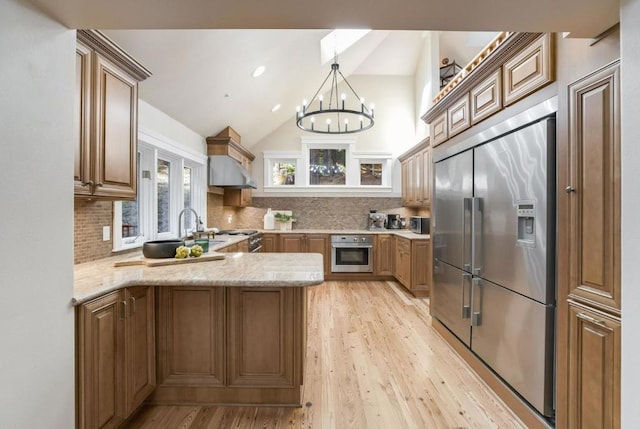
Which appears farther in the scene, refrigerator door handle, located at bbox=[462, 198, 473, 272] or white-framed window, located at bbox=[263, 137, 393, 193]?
white-framed window, located at bbox=[263, 137, 393, 193]

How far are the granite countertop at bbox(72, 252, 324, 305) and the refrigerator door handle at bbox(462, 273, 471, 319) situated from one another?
4.05ft

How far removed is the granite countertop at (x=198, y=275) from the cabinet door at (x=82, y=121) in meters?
0.53

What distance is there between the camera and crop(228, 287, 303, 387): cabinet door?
6.39 feet

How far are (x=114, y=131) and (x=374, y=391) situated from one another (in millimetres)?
2491

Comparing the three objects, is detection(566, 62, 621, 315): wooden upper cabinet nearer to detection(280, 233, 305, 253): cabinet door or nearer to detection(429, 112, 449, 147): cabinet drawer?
detection(429, 112, 449, 147): cabinet drawer

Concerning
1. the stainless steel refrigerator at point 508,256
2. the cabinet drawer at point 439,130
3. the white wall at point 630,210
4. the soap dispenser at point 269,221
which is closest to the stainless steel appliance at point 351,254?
the soap dispenser at point 269,221

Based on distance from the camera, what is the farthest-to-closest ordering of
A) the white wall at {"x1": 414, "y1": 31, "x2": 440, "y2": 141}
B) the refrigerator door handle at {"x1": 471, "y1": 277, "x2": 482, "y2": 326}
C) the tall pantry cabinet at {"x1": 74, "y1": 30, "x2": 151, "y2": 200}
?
the white wall at {"x1": 414, "y1": 31, "x2": 440, "y2": 141} < the refrigerator door handle at {"x1": 471, "y1": 277, "x2": 482, "y2": 326} < the tall pantry cabinet at {"x1": 74, "y1": 30, "x2": 151, "y2": 200}

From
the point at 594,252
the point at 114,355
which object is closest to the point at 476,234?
the point at 594,252

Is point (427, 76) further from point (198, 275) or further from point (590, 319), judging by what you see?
point (198, 275)

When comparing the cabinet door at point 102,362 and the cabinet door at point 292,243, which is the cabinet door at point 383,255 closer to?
the cabinet door at point 292,243

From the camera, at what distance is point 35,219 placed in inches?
49.3

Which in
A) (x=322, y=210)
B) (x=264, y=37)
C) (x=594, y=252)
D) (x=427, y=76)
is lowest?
(x=594, y=252)

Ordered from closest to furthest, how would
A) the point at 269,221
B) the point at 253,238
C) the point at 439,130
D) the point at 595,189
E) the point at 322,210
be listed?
the point at 595,189
the point at 439,130
the point at 253,238
the point at 269,221
the point at 322,210

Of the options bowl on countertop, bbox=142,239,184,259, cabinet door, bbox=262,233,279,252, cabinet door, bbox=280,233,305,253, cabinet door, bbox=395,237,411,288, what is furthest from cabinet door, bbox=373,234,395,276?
bowl on countertop, bbox=142,239,184,259
